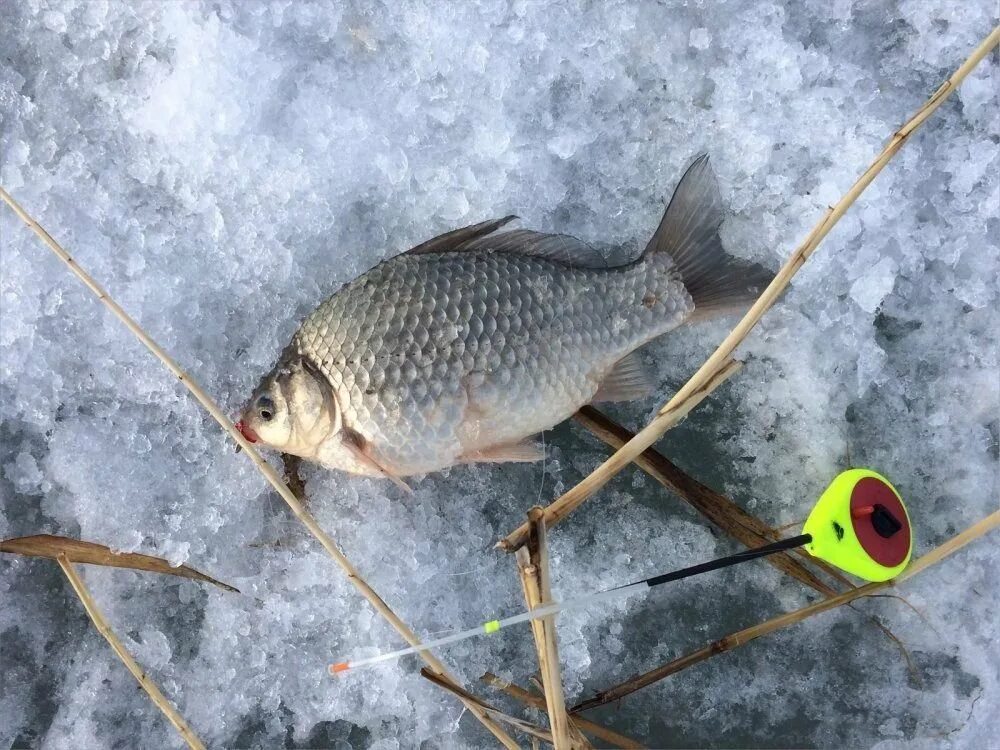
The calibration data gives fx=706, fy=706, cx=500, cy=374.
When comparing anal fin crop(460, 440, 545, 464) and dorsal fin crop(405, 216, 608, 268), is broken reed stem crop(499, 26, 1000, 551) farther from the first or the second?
dorsal fin crop(405, 216, 608, 268)

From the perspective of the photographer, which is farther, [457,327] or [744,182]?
[744,182]

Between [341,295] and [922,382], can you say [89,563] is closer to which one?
[341,295]

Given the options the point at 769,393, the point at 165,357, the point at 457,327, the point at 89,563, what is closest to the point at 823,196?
the point at 769,393

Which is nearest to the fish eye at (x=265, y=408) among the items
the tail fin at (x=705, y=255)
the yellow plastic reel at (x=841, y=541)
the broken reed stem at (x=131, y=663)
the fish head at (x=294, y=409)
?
the fish head at (x=294, y=409)

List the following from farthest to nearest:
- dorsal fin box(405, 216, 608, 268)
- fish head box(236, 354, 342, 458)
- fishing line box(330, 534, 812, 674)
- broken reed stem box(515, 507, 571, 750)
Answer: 1. dorsal fin box(405, 216, 608, 268)
2. fish head box(236, 354, 342, 458)
3. fishing line box(330, 534, 812, 674)
4. broken reed stem box(515, 507, 571, 750)

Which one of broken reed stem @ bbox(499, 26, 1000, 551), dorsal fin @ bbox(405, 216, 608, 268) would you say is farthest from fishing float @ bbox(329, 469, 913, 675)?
dorsal fin @ bbox(405, 216, 608, 268)

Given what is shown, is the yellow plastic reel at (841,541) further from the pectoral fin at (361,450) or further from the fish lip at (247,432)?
the fish lip at (247,432)

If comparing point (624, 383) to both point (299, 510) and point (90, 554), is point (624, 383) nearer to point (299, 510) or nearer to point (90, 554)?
point (299, 510)
